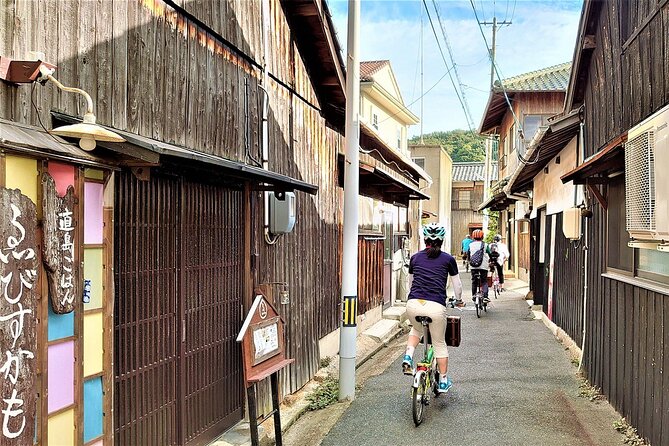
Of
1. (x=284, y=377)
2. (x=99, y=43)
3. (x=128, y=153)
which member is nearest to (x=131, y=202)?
(x=128, y=153)

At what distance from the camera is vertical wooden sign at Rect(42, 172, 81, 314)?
380 cm

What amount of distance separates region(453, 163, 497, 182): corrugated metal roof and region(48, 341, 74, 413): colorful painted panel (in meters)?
52.5

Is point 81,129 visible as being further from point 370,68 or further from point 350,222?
point 370,68

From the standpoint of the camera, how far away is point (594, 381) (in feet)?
28.9

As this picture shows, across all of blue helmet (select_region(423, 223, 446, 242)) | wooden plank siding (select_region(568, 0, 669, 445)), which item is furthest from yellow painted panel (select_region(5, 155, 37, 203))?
blue helmet (select_region(423, 223, 446, 242))

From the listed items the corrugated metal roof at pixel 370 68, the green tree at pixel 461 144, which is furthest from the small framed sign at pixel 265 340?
the green tree at pixel 461 144

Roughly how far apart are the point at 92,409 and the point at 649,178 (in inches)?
193

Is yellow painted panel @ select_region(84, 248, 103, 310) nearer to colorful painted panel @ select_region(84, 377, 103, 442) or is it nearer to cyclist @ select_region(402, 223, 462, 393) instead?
colorful painted panel @ select_region(84, 377, 103, 442)

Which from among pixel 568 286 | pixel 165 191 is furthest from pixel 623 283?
pixel 165 191

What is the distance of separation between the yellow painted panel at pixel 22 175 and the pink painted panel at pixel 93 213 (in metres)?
0.54

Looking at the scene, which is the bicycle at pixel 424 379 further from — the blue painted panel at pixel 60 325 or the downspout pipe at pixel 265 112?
the blue painted panel at pixel 60 325

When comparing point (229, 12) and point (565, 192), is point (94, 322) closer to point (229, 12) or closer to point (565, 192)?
point (229, 12)

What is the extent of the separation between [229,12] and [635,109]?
450cm

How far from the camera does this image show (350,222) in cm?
867
